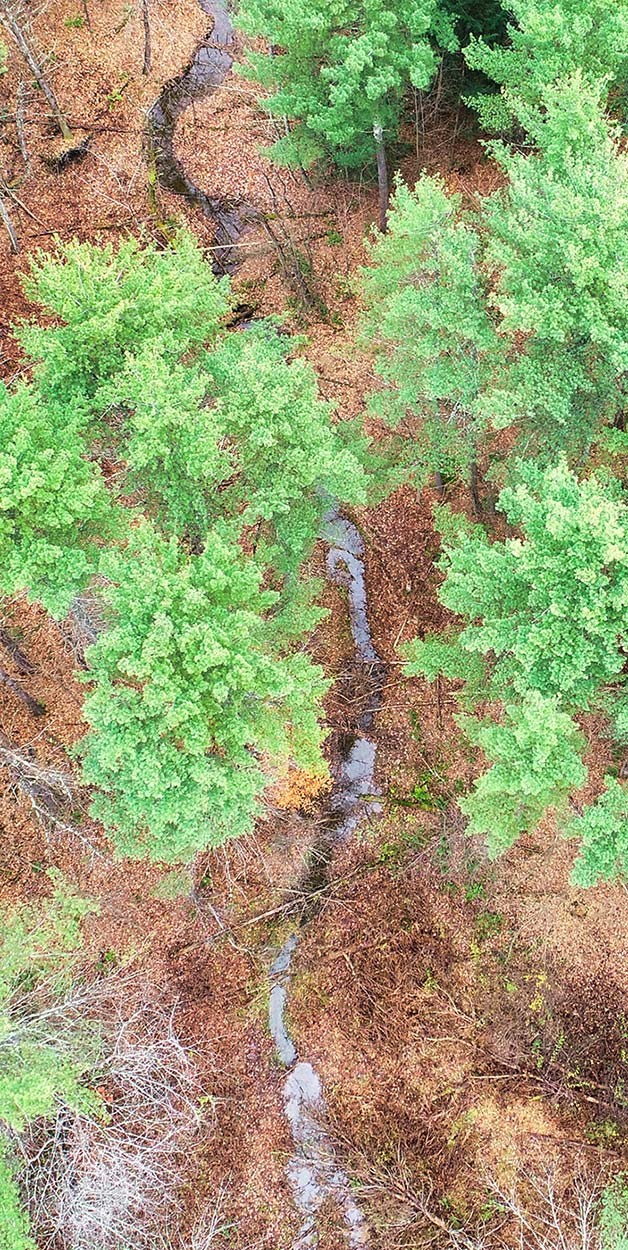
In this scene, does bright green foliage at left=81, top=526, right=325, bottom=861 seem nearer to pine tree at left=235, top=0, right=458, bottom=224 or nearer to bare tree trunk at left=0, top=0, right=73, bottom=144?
pine tree at left=235, top=0, right=458, bottom=224

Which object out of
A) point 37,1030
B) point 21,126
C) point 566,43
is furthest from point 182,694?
point 21,126

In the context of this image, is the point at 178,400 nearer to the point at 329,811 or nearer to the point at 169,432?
the point at 169,432

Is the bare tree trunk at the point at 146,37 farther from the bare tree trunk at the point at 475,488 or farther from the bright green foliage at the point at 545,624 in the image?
the bright green foliage at the point at 545,624

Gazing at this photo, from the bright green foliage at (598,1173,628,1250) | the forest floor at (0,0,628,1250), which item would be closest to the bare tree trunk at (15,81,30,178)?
the forest floor at (0,0,628,1250)

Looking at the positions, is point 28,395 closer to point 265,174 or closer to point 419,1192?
point 419,1192

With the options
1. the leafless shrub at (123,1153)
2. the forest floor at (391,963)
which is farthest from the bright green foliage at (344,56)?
the leafless shrub at (123,1153)

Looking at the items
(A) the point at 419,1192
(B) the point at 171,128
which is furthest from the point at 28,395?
(B) the point at 171,128
